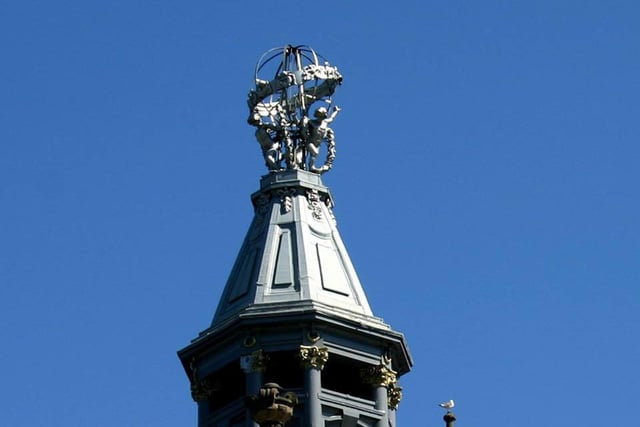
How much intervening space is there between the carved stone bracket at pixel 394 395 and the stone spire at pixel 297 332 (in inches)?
1.0

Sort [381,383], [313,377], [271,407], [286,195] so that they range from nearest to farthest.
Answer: [271,407] < [313,377] < [381,383] < [286,195]

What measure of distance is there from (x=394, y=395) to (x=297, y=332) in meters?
3.30

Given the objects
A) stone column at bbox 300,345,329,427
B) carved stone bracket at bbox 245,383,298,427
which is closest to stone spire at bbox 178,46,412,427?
stone column at bbox 300,345,329,427

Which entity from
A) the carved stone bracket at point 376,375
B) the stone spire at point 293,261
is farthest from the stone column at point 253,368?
the carved stone bracket at point 376,375

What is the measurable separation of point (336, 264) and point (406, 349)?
3064mm

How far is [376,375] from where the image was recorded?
61.4 metres

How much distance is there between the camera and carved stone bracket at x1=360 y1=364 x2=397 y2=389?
61.3 m

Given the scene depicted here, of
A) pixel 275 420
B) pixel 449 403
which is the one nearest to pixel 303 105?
pixel 449 403

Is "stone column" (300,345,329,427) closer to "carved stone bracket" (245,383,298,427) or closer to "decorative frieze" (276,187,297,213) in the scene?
"decorative frieze" (276,187,297,213)

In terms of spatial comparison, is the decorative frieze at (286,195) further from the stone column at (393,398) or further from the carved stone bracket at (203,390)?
the stone column at (393,398)

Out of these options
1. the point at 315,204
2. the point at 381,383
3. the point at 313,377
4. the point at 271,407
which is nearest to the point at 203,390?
the point at 313,377

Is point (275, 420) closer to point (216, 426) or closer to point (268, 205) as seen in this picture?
point (216, 426)

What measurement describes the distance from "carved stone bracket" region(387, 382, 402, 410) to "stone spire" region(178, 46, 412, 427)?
26 millimetres

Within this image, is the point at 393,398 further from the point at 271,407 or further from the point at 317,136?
the point at 271,407
